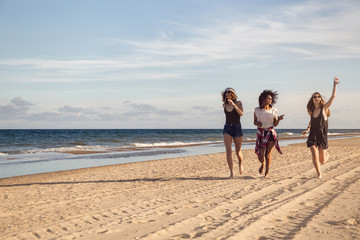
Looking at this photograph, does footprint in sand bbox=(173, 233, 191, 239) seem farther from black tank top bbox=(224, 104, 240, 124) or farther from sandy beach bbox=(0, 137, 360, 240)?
black tank top bbox=(224, 104, 240, 124)

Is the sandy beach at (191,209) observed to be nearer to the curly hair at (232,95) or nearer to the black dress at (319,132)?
the black dress at (319,132)

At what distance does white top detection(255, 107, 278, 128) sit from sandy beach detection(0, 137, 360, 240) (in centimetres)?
115

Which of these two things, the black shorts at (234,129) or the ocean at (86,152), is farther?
the ocean at (86,152)

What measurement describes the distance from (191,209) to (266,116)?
335 cm

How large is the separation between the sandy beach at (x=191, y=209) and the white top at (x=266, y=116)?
115 cm

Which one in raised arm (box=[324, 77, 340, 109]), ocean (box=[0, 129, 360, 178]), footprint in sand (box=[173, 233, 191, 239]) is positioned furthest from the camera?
ocean (box=[0, 129, 360, 178])

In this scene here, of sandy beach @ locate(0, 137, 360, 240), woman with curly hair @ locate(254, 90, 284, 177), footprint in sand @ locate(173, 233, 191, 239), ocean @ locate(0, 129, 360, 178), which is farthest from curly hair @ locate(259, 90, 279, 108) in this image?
ocean @ locate(0, 129, 360, 178)

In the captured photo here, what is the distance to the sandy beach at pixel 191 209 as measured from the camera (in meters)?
3.72

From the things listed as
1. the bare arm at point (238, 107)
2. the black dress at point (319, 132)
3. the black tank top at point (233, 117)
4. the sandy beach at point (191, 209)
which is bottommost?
the sandy beach at point (191, 209)

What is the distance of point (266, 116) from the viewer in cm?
737

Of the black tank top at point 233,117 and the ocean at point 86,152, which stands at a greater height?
the black tank top at point 233,117

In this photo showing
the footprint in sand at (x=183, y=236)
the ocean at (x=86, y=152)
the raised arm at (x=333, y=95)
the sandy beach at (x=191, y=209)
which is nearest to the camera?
the footprint in sand at (x=183, y=236)

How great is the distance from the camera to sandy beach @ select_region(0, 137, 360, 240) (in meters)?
3.72

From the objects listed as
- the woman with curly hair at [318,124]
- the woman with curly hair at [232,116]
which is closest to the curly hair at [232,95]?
the woman with curly hair at [232,116]
